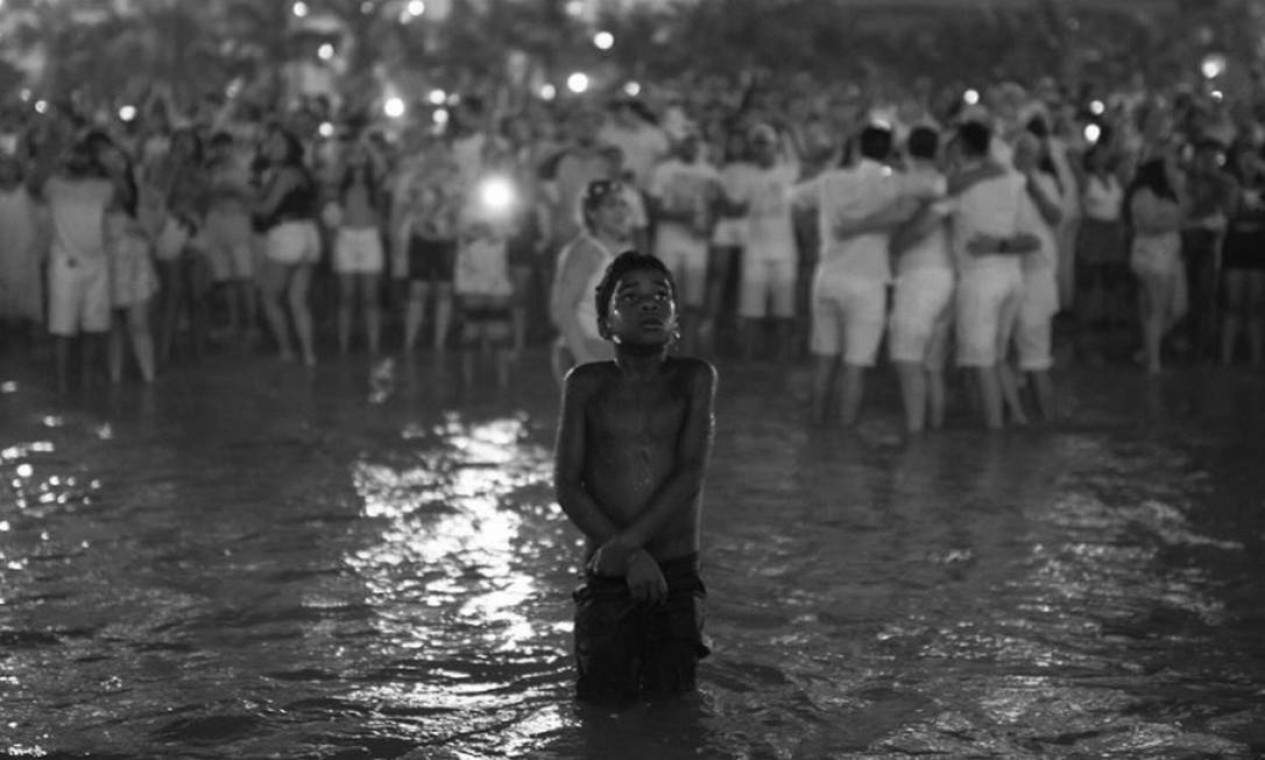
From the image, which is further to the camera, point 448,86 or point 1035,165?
point 448,86

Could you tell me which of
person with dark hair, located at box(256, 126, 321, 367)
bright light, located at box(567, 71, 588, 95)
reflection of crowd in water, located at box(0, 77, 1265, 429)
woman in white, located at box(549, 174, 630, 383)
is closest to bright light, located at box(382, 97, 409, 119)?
bright light, located at box(567, 71, 588, 95)

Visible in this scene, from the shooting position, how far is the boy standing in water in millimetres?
7254

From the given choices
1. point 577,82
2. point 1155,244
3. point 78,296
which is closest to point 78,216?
point 78,296

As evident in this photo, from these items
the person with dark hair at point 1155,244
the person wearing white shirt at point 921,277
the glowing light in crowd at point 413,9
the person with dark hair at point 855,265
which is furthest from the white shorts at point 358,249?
the glowing light in crowd at point 413,9

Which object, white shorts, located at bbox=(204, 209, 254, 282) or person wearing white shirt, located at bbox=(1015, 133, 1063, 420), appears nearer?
person wearing white shirt, located at bbox=(1015, 133, 1063, 420)

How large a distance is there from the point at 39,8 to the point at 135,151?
75.6ft

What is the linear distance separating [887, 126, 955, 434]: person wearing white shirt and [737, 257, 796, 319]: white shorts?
3.74m

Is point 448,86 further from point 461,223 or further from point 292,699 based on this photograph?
point 292,699

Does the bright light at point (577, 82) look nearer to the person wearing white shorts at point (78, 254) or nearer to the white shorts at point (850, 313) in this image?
the person wearing white shorts at point (78, 254)

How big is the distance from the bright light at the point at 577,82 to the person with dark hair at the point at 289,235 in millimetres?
23451

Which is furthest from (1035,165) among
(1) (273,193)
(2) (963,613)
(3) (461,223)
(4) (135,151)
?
(4) (135,151)

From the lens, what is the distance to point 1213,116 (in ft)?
69.3

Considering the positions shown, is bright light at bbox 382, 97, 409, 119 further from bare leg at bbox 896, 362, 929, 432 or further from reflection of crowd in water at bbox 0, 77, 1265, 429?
bare leg at bbox 896, 362, 929, 432

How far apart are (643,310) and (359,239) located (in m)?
10.3
